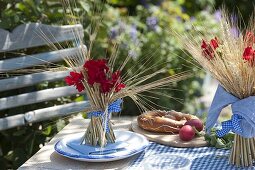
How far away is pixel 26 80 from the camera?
10.5 feet

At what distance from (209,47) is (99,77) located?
440mm

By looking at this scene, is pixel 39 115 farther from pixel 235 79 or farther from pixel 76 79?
pixel 235 79

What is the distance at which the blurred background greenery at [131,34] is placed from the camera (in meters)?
3.43

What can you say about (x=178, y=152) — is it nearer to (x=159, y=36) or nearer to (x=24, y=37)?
(x=24, y=37)

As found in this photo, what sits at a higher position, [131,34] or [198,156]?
[131,34]

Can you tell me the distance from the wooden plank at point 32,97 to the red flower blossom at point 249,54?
1.50m

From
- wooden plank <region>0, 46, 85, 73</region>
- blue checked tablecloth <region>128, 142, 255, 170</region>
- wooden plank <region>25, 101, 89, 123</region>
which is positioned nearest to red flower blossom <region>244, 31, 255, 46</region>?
blue checked tablecloth <region>128, 142, 255, 170</region>

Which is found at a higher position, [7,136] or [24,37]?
[24,37]

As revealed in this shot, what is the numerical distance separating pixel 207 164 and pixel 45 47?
5.77 feet

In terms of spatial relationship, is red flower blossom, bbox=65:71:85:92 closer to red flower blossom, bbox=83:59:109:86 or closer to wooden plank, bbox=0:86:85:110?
red flower blossom, bbox=83:59:109:86

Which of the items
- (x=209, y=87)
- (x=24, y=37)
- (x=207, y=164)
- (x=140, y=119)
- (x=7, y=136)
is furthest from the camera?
(x=209, y=87)

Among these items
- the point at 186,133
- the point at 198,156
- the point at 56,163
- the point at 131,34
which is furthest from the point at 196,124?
the point at 131,34

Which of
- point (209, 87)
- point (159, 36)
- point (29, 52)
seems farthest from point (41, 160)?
point (209, 87)

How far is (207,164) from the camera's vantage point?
217 cm
